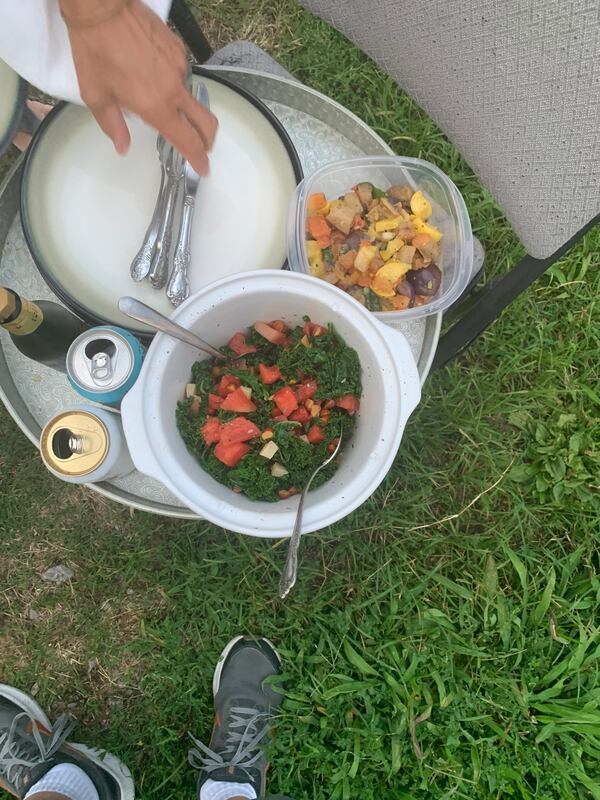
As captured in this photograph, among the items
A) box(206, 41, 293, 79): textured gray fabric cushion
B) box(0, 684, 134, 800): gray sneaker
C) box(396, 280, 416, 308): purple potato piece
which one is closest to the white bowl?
box(396, 280, 416, 308): purple potato piece

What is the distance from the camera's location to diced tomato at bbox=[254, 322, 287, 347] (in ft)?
3.51

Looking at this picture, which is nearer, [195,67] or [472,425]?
[195,67]

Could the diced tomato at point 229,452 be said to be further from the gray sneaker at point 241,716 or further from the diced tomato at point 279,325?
the gray sneaker at point 241,716

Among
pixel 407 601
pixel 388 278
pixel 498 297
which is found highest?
pixel 388 278

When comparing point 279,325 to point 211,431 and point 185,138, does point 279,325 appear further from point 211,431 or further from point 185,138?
point 185,138

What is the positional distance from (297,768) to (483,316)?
1.16 m

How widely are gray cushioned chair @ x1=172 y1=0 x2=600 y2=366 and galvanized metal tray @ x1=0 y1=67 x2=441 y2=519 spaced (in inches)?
4.6

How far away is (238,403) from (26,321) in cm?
37

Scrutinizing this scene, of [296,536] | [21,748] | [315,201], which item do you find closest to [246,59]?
[315,201]

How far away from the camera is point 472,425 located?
1.67 m

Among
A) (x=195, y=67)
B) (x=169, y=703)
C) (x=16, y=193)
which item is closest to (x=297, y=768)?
(x=169, y=703)

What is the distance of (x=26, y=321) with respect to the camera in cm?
102

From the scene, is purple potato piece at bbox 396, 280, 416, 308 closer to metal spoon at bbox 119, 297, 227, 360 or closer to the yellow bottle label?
metal spoon at bbox 119, 297, 227, 360

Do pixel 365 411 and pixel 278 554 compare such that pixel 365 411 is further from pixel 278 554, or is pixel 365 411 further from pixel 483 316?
pixel 278 554
